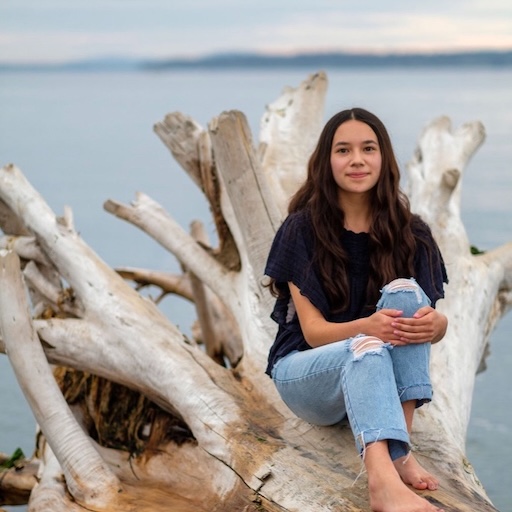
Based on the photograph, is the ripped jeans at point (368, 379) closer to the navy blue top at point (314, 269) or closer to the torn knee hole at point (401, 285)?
the torn knee hole at point (401, 285)

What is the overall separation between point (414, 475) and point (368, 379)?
334 millimetres

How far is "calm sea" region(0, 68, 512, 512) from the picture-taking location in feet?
20.7

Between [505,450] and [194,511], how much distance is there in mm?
2741

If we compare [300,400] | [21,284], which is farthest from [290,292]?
[21,284]

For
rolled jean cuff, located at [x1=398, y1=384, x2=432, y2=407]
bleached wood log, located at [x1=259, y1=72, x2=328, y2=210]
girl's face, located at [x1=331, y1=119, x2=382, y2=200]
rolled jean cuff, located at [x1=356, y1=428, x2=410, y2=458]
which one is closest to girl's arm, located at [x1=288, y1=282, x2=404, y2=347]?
rolled jean cuff, located at [x1=398, y1=384, x2=432, y2=407]

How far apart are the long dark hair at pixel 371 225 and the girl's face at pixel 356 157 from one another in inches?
0.9

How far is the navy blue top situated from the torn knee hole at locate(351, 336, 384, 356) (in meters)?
0.24

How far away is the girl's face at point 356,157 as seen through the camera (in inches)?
137

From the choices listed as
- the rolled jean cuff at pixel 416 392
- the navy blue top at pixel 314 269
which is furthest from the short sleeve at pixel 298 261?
the rolled jean cuff at pixel 416 392

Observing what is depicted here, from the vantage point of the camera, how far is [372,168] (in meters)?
3.50

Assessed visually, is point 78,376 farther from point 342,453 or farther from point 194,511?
point 342,453

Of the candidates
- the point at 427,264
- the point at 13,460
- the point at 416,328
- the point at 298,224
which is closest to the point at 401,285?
the point at 416,328

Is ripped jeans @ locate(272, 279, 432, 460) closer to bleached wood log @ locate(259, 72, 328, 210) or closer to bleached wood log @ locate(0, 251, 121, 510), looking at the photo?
bleached wood log @ locate(0, 251, 121, 510)

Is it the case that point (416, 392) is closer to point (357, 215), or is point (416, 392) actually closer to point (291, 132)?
point (357, 215)
